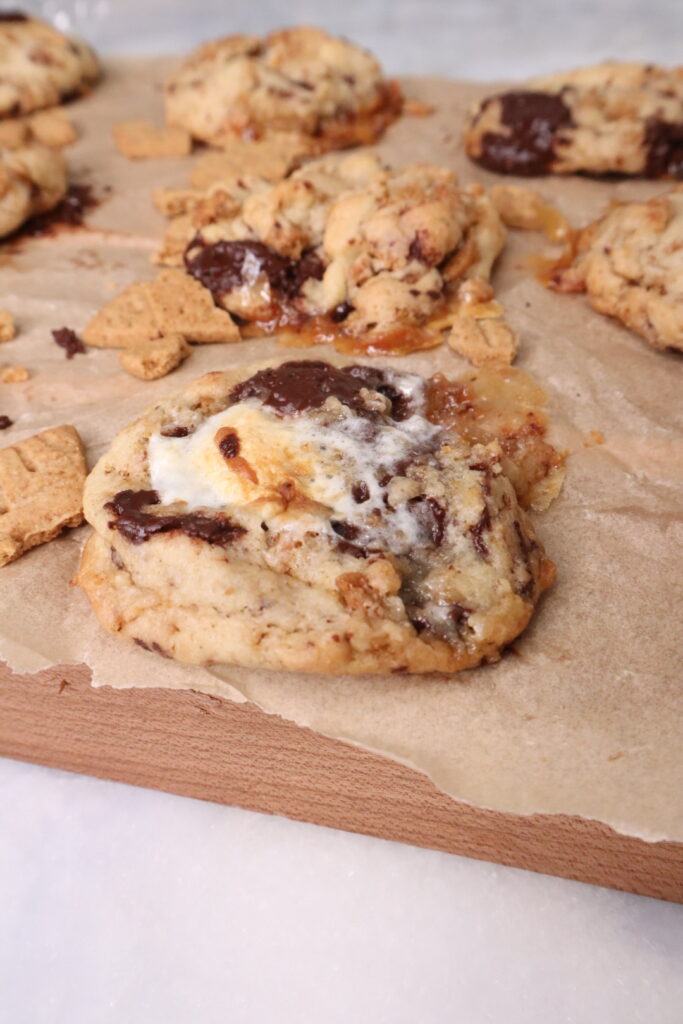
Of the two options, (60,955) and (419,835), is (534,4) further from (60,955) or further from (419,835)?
(60,955)

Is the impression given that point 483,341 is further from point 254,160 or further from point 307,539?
point 254,160

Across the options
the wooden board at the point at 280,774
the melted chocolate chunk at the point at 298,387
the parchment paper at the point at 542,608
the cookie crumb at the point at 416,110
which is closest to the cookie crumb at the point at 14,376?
the parchment paper at the point at 542,608

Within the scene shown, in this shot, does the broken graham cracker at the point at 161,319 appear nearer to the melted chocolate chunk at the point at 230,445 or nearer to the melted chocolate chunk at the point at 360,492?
→ the melted chocolate chunk at the point at 230,445

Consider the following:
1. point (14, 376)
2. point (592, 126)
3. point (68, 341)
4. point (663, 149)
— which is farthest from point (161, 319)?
point (663, 149)

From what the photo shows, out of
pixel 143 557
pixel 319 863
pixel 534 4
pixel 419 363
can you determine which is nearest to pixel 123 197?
pixel 419 363

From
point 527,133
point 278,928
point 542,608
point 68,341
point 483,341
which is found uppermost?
point 527,133

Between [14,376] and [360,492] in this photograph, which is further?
[14,376]
